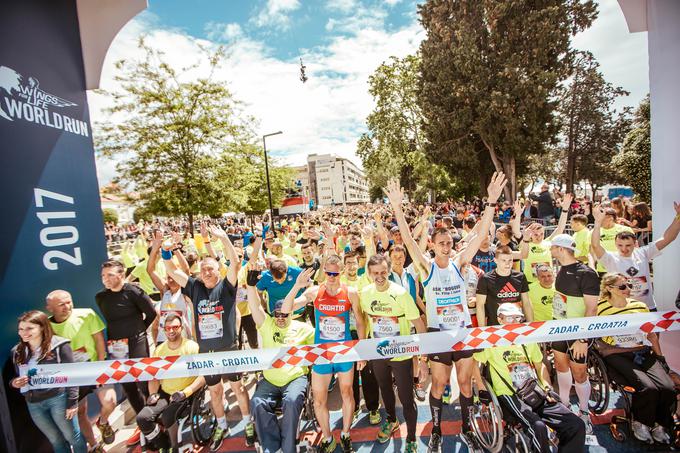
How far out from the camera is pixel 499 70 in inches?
774

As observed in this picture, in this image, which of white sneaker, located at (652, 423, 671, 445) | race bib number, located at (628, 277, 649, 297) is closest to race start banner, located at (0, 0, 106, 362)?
white sneaker, located at (652, 423, 671, 445)

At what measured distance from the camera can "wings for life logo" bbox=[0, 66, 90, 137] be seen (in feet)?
11.2

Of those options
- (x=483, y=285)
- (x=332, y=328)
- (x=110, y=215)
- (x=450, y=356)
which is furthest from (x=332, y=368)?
(x=110, y=215)

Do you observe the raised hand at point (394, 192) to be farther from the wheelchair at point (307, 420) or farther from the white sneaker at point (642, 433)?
the white sneaker at point (642, 433)

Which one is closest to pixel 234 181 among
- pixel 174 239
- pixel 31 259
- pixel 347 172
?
pixel 174 239

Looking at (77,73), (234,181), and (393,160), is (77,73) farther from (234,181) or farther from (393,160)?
(393,160)

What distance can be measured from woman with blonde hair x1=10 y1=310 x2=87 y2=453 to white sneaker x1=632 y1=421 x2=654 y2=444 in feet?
19.0

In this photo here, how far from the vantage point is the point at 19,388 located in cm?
328

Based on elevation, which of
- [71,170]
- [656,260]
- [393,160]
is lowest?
[656,260]

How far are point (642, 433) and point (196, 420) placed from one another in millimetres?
4716

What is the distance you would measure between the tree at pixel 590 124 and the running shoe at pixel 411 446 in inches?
1275

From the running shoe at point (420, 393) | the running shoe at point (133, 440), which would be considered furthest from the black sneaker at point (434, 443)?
the running shoe at point (133, 440)

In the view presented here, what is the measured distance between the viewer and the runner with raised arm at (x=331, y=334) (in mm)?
3355

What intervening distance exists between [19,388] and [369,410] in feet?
12.6
